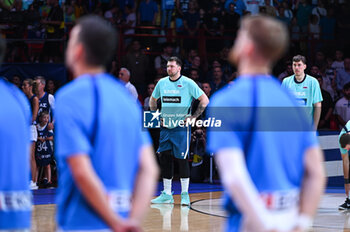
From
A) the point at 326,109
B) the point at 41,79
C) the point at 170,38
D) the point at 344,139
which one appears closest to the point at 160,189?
the point at 41,79

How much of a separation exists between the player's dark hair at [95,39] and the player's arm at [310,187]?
1.05 meters

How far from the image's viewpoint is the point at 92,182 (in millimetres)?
2676

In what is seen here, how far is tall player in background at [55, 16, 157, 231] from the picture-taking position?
2.71 m

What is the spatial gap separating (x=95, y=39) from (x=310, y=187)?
1.19 m

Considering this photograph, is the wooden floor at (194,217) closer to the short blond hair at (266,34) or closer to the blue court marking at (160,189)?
the blue court marking at (160,189)

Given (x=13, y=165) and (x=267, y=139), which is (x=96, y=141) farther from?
(x=267, y=139)

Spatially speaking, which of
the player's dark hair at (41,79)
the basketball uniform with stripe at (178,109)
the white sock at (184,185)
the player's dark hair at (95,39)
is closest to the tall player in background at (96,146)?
the player's dark hair at (95,39)

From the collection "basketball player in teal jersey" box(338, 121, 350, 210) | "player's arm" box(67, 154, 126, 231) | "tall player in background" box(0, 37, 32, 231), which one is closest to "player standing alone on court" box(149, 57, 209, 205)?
"basketball player in teal jersey" box(338, 121, 350, 210)

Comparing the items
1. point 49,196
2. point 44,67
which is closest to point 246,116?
point 49,196

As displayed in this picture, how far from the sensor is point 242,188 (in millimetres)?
2637

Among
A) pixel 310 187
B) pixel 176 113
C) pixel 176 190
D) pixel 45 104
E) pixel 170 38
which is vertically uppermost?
pixel 170 38

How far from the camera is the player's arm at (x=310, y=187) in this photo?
9.51 ft

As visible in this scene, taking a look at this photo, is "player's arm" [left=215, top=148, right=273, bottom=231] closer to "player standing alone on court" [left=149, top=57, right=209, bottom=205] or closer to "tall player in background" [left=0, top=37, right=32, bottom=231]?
"tall player in background" [left=0, top=37, right=32, bottom=231]

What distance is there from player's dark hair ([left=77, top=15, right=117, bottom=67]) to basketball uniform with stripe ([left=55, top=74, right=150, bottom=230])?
0.09 m
